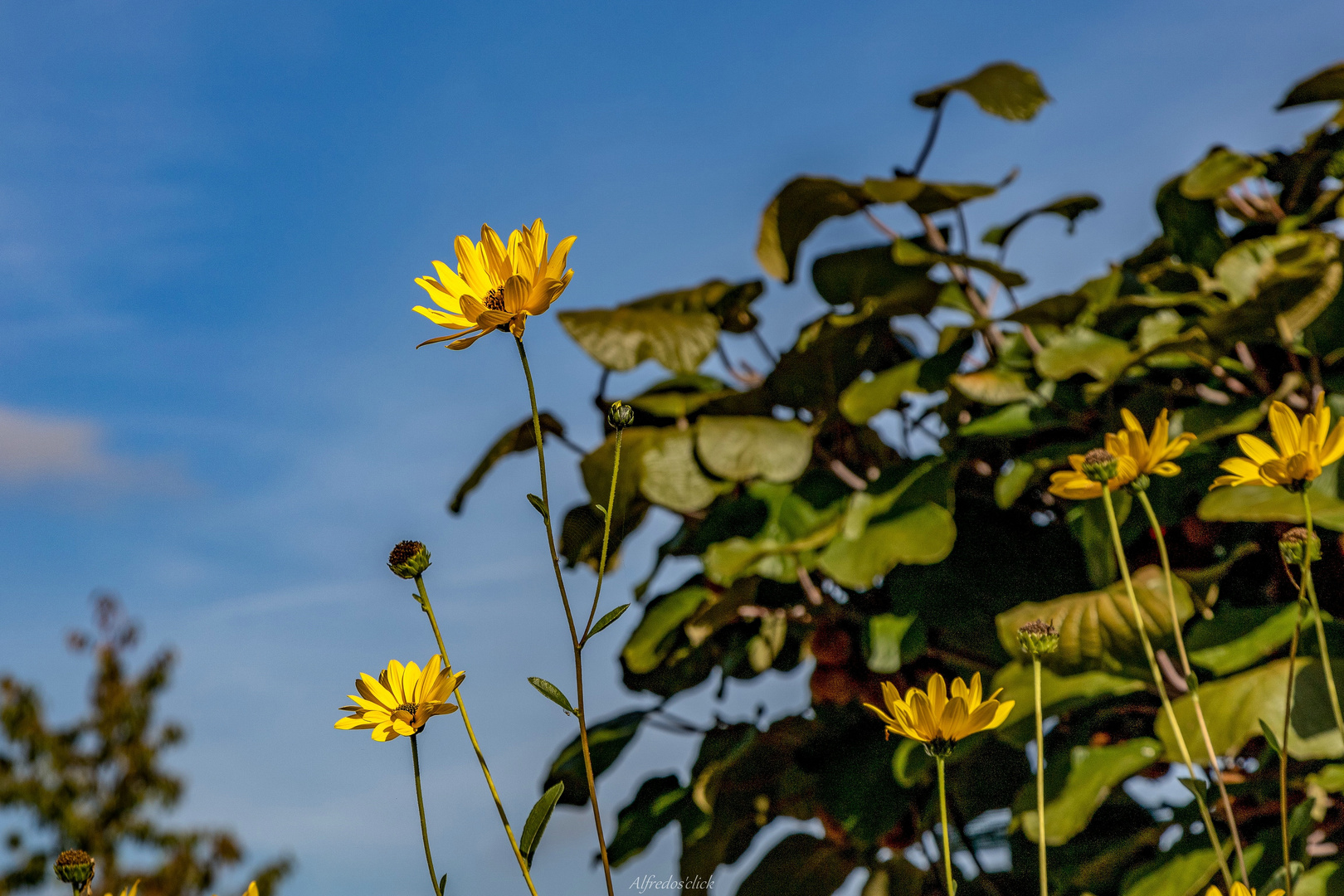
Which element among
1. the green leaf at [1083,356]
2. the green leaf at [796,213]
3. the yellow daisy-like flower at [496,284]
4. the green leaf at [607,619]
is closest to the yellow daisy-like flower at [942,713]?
the green leaf at [607,619]

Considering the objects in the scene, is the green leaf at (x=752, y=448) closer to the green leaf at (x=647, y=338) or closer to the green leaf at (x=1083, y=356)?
the green leaf at (x=647, y=338)

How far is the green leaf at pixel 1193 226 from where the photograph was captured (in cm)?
149

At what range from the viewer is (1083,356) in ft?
3.92

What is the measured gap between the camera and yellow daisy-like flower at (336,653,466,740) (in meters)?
0.51

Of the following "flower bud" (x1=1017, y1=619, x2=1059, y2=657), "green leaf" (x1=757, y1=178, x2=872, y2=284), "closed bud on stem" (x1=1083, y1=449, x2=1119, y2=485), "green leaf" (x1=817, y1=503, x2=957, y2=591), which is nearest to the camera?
"flower bud" (x1=1017, y1=619, x2=1059, y2=657)

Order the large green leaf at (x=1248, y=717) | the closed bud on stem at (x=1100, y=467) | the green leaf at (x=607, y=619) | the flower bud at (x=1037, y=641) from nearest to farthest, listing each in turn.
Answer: the green leaf at (x=607, y=619) < the flower bud at (x=1037, y=641) < the closed bud on stem at (x=1100, y=467) < the large green leaf at (x=1248, y=717)

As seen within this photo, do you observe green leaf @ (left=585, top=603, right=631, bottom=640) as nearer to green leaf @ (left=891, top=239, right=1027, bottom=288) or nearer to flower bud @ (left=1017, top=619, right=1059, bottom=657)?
flower bud @ (left=1017, top=619, right=1059, bottom=657)

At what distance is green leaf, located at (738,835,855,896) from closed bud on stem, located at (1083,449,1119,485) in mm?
868

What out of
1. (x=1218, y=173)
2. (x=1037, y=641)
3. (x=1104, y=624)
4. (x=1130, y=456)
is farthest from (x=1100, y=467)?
(x=1218, y=173)

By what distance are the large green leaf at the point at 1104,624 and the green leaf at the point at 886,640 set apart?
17 centimetres

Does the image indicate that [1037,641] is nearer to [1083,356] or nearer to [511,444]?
[1083,356]

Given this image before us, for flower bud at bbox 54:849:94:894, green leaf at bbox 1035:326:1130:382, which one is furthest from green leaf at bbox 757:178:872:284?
flower bud at bbox 54:849:94:894

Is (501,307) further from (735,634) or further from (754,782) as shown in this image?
(754,782)

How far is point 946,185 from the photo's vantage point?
138 centimetres
